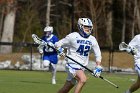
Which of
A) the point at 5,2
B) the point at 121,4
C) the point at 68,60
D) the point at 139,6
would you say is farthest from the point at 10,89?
the point at 121,4

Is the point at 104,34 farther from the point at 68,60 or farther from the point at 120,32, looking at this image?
the point at 68,60

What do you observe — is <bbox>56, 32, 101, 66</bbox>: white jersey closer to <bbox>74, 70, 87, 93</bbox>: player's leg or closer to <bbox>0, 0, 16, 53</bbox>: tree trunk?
<bbox>74, 70, 87, 93</bbox>: player's leg

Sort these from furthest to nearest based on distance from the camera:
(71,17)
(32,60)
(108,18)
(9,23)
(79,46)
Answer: (108,18), (71,17), (9,23), (32,60), (79,46)

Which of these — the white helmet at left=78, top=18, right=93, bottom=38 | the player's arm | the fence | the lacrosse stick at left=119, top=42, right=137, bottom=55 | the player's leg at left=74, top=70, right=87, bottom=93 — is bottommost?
the fence

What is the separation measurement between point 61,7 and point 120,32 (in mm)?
6181

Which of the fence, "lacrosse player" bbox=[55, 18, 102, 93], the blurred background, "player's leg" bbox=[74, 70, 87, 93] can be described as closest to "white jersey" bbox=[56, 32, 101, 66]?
"lacrosse player" bbox=[55, 18, 102, 93]

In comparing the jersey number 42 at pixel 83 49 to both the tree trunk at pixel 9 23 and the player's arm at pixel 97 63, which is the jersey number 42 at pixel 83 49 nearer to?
the player's arm at pixel 97 63

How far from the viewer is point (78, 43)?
45.7ft

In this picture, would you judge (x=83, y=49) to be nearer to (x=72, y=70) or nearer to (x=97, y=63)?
(x=97, y=63)

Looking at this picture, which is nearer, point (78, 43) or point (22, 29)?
point (78, 43)

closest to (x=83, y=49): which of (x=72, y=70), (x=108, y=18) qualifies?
(x=72, y=70)

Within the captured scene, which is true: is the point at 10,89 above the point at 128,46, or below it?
below

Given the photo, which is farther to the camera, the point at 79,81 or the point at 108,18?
the point at 108,18

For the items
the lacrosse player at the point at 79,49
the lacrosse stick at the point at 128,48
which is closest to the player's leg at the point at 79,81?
the lacrosse player at the point at 79,49
